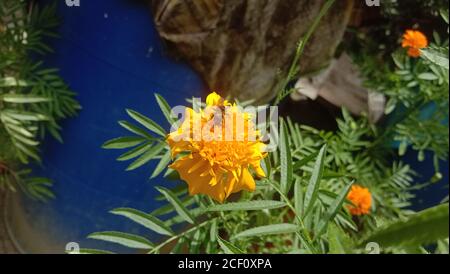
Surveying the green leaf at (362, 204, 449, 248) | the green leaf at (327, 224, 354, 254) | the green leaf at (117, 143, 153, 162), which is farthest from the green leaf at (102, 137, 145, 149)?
the green leaf at (362, 204, 449, 248)

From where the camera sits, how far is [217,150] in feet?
1.27

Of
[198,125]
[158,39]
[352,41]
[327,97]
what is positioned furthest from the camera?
[352,41]

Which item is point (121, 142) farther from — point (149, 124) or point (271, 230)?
Result: point (271, 230)

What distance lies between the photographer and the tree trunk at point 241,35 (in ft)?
1.69

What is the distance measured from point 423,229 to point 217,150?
23 centimetres

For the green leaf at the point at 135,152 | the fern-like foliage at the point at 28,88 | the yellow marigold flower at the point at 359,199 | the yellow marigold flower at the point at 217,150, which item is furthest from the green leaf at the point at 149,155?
the yellow marigold flower at the point at 359,199

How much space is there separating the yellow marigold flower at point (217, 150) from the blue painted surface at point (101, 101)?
146 millimetres

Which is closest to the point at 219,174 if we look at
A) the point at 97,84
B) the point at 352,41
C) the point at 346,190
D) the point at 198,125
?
the point at 198,125

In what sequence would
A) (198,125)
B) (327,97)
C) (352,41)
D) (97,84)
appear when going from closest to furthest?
(198,125), (97,84), (327,97), (352,41)

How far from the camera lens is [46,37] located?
79 centimetres

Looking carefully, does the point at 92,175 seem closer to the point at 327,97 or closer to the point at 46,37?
the point at 46,37

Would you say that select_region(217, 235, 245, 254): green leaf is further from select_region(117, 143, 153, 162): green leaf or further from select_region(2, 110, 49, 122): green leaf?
select_region(2, 110, 49, 122): green leaf

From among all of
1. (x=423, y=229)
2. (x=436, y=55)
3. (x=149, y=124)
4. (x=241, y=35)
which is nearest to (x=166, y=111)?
(x=149, y=124)
